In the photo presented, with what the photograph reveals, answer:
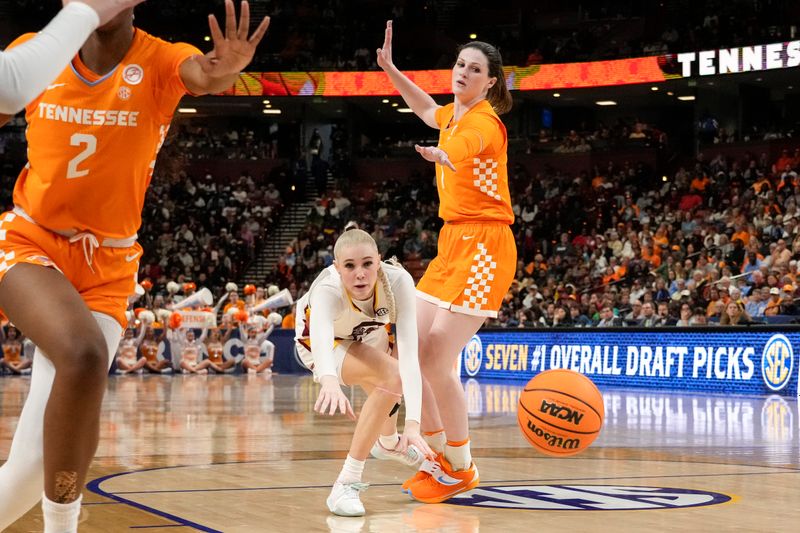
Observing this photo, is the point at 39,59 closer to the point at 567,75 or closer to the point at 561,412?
the point at 561,412

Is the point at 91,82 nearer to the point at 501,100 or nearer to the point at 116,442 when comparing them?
the point at 501,100

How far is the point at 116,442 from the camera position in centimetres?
881

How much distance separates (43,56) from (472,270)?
3682 millimetres

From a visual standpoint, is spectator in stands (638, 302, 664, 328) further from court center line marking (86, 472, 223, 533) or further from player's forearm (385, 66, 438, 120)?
court center line marking (86, 472, 223, 533)

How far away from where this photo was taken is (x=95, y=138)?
3582 millimetres

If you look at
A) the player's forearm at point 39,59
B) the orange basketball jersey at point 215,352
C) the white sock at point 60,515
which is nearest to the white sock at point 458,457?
the white sock at point 60,515

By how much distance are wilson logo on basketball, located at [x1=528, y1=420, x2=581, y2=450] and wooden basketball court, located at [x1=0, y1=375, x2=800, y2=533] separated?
23 cm

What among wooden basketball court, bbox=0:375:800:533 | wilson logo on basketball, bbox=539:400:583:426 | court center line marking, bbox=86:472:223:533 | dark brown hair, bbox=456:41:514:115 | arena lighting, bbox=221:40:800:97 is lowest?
wooden basketball court, bbox=0:375:800:533

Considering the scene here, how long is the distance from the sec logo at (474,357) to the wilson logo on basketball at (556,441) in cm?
1470

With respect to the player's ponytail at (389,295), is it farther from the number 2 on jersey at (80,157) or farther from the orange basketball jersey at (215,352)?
the orange basketball jersey at (215,352)

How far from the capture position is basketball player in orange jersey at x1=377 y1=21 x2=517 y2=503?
19.8 feet

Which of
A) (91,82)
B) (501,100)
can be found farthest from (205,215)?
(91,82)

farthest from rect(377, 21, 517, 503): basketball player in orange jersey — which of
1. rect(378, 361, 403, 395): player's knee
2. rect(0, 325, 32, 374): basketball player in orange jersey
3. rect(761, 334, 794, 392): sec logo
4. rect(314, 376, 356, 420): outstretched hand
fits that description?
rect(0, 325, 32, 374): basketball player in orange jersey

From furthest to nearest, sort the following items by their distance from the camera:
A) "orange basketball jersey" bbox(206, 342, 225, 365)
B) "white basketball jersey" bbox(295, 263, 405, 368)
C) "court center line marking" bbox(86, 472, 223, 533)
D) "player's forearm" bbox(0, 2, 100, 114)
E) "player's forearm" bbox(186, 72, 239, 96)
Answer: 1. "orange basketball jersey" bbox(206, 342, 225, 365)
2. "white basketball jersey" bbox(295, 263, 405, 368)
3. "court center line marking" bbox(86, 472, 223, 533)
4. "player's forearm" bbox(186, 72, 239, 96)
5. "player's forearm" bbox(0, 2, 100, 114)
